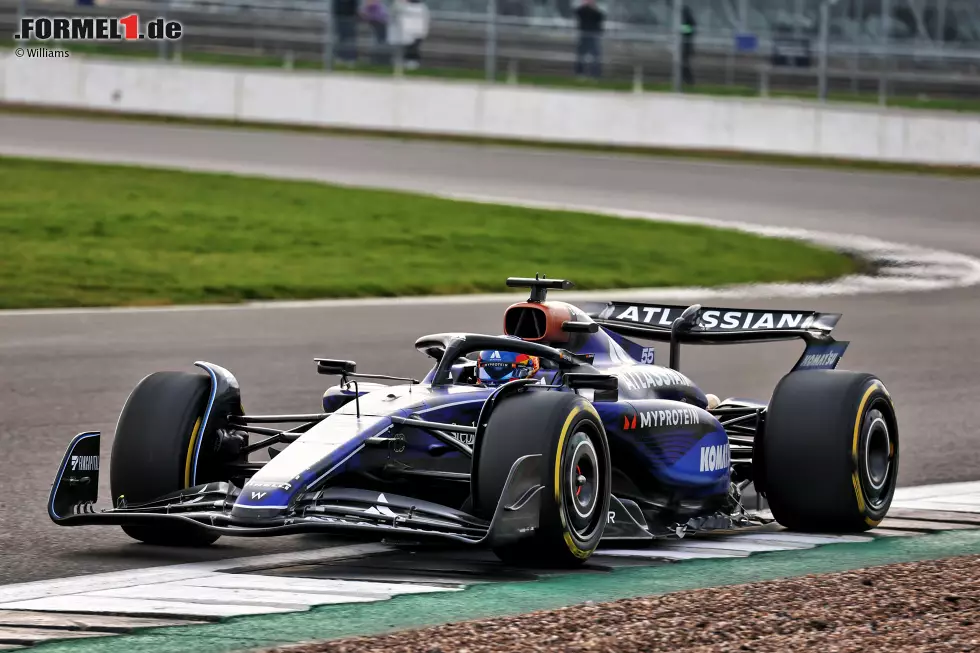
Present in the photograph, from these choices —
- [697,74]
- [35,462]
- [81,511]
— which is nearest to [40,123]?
[697,74]

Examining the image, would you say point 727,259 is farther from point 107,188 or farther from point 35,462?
point 35,462

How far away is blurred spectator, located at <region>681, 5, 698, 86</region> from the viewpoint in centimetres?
3066

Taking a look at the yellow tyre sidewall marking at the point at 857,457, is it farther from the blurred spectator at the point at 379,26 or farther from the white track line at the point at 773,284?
the blurred spectator at the point at 379,26

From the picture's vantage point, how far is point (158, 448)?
787 cm

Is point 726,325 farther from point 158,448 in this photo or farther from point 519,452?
point 158,448

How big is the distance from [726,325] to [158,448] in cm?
289

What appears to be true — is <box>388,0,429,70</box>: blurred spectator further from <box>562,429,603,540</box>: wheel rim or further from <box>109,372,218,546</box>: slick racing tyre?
<box>562,429,603,540</box>: wheel rim

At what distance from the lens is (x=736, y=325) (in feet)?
30.2

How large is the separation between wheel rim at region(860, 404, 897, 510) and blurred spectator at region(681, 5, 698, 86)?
22563mm

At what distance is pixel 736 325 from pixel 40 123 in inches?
969

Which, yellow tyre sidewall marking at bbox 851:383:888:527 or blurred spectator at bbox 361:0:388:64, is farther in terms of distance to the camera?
blurred spectator at bbox 361:0:388:64

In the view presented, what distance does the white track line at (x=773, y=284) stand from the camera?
17172 millimetres

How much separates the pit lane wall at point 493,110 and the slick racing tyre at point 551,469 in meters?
22.8

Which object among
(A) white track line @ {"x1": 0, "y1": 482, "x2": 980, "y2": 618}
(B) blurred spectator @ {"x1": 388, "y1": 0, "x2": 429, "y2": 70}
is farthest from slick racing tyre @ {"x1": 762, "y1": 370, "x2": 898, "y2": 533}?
(B) blurred spectator @ {"x1": 388, "y1": 0, "x2": 429, "y2": 70}
